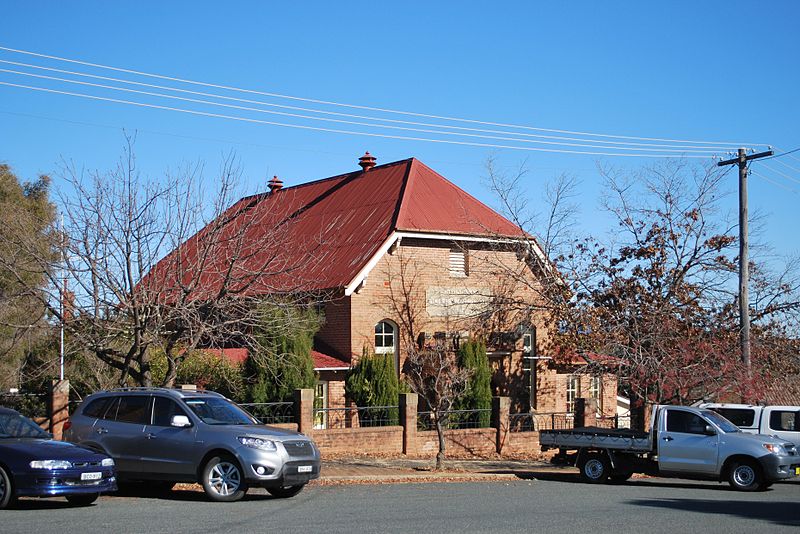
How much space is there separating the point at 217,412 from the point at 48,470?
337 cm

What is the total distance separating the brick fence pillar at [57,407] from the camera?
65.5ft

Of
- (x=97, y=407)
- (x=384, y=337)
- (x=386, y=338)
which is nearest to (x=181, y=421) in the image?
(x=97, y=407)

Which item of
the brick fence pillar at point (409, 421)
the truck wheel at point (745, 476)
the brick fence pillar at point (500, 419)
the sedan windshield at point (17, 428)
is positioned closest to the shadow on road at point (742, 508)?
the truck wheel at point (745, 476)

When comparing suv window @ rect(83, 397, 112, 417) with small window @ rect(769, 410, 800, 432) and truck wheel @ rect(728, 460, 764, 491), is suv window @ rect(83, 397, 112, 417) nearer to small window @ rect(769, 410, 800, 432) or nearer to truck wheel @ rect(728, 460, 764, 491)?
truck wheel @ rect(728, 460, 764, 491)

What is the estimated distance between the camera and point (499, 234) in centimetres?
3077

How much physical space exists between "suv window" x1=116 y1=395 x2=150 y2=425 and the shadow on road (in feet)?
27.3

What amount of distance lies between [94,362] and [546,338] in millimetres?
15135

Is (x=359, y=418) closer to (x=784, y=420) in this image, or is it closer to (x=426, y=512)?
(x=784, y=420)

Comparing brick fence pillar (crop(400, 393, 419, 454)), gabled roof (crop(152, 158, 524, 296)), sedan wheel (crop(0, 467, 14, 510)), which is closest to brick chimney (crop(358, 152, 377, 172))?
gabled roof (crop(152, 158, 524, 296))

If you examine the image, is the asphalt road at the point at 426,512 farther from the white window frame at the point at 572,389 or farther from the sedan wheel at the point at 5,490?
the white window frame at the point at 572,389

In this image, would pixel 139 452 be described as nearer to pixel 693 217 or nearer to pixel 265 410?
pixel 265 410

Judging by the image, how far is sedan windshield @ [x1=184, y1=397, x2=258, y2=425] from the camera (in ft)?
51.3

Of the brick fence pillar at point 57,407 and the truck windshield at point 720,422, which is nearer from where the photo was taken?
the brick fence pillar at point 57,407

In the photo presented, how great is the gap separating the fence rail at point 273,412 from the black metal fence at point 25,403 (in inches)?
206
